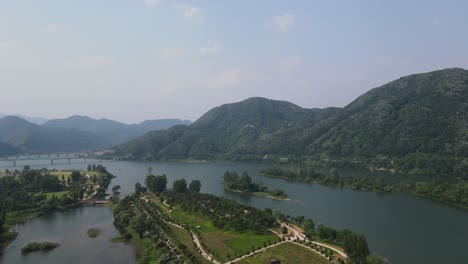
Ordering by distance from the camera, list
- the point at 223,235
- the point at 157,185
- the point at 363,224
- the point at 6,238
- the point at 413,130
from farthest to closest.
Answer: the point at 413,130 < the point at 157,185 < the point at 363,224 < the point at 6,238 < the point at 223,235

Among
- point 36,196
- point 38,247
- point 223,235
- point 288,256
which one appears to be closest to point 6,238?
point 38,247

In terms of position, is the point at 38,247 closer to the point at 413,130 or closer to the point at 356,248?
the point at 356,248

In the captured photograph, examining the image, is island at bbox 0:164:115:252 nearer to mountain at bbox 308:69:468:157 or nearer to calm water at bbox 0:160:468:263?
calm water at bbox 0:160:468:263

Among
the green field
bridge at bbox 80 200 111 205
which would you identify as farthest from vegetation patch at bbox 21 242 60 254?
bridge at bbox 80 200 111 205

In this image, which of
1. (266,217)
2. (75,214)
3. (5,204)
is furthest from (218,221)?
(5,204)

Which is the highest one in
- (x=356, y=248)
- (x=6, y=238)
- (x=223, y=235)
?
(x=356, y=248)

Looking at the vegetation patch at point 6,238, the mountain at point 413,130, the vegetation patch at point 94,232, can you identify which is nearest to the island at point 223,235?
the vegetation patch at point 94,232

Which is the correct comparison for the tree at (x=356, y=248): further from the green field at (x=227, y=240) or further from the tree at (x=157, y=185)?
the tree at (x=157, y=185)
